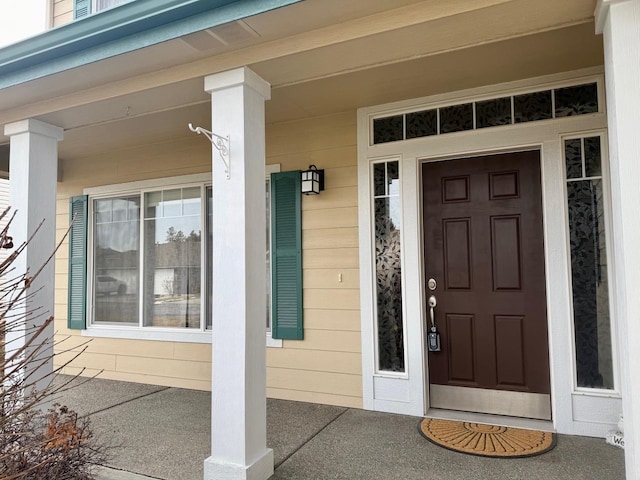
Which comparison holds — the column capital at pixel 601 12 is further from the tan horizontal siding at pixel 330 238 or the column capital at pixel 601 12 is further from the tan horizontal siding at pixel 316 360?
the tan horizontal siding at pixel 316 360

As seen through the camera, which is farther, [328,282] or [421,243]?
[328,282]

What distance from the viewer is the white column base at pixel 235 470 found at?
2.47 meters

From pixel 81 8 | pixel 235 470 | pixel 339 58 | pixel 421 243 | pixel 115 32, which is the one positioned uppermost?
pixel 81 8

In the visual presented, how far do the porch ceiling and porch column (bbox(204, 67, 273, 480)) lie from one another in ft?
0.77

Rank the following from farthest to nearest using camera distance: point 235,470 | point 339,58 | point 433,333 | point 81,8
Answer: point 81,8 < point 433,333 < point 339,58 < point 235,470

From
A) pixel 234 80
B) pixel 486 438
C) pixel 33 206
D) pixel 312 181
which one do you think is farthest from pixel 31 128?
pixel 486 438

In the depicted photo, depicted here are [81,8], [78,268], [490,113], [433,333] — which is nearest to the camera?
[490,113]

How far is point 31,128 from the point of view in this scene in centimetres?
346

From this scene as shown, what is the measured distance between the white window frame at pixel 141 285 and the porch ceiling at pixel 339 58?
88cm

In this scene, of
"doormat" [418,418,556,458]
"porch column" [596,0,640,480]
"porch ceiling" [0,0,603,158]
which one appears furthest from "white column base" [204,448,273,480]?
"porch ceiling" [0,0,603,158]

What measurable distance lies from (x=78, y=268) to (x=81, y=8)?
287cm

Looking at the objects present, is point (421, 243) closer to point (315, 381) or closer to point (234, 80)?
point (315, 381)

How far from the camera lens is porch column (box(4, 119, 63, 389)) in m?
3.41

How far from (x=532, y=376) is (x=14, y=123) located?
4.40m
